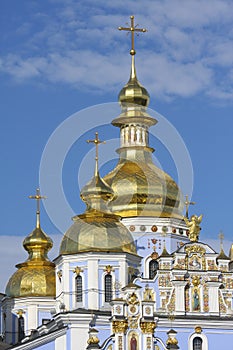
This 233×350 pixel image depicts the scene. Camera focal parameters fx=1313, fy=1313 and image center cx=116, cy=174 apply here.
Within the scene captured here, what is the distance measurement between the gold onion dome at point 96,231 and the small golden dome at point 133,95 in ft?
35.8

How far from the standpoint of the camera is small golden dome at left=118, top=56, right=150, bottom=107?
79062 mm

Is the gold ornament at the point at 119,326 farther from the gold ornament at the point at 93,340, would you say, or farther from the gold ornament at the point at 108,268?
the gold ornament at the point at 108,268

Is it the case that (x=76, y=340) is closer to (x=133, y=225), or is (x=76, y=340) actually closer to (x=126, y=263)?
(x=126, y=263)

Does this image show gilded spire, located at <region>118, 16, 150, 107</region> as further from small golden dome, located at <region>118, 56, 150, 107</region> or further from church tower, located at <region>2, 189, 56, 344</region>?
church tower, located at <region>2, 189, 56, 344</region>

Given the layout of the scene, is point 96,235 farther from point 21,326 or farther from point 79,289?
point 21,326

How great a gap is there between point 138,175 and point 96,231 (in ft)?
27.2

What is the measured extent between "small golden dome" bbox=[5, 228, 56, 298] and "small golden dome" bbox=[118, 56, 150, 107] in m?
9.62

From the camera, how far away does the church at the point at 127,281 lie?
63.8m

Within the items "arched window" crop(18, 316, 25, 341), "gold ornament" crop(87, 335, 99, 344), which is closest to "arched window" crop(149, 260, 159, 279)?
"arched window" crop(18, 316, 25, 341)

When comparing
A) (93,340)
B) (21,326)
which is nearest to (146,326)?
(93,340)

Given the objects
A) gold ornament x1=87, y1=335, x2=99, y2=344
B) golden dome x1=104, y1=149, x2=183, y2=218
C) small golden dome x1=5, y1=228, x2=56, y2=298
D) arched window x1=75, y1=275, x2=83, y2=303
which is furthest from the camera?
small golden dome x1=5, y1=228, x2=56, y2=298

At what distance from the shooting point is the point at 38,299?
7338 cm

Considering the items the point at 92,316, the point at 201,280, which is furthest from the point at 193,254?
the point at 92,316

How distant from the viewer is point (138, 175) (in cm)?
7438
